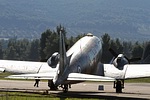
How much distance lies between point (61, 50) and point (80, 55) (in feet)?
20.4

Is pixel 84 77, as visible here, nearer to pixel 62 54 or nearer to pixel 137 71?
pixel 62 54

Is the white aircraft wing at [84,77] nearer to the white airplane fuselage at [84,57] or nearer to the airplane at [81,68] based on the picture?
the airplane at [81,68]

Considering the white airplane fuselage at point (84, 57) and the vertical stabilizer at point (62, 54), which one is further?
the white airplane fuselage at point (84, 57)

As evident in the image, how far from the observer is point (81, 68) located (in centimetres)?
4284

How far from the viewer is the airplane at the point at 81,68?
38.9 meters

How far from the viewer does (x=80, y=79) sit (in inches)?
1511

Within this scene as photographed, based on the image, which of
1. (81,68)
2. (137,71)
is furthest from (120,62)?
(81,68)

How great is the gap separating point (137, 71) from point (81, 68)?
240 inches

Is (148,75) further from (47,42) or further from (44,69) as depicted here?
(47,42)

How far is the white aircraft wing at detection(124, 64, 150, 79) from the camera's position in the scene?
45.1 meters

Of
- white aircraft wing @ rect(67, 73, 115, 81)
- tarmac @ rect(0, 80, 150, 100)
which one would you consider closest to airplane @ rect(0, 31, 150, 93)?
white aircraft wing @ rect(67, 73, 115, 81)

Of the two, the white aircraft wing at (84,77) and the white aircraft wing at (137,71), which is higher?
the white aircraft wing at (137,71)

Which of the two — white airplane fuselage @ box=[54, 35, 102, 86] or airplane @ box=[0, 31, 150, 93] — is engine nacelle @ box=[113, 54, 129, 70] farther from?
white airplane fuselage @ box=[54, 35, 102, 86]

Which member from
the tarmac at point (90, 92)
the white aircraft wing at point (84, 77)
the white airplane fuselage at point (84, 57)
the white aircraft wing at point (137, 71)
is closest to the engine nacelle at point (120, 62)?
the white aircraft wing at point (137, 71)
